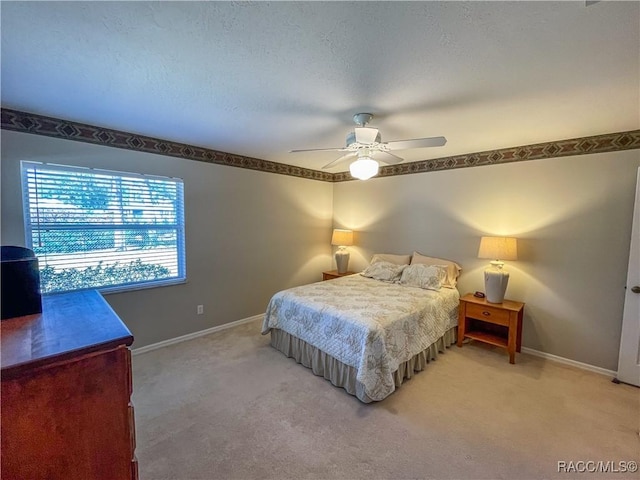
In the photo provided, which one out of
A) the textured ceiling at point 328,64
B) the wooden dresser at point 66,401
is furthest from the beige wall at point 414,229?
the wooden dresser at point 66,401

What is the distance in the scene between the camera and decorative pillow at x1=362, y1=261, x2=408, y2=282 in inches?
150

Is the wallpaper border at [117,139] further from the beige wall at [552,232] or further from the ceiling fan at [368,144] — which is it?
the beige wall at [552,232]

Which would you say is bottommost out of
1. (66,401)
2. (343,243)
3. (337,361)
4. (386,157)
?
(337,361)

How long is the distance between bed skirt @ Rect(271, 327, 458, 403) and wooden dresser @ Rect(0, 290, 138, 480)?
1.71 m

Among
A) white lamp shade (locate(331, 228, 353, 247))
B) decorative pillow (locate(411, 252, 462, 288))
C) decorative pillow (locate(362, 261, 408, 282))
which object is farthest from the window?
decorative pillow (locate(411, 252, 462, 288))

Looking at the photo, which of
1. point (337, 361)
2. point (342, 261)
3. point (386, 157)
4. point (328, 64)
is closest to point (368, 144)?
point (386, 157)

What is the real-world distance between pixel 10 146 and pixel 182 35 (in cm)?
216

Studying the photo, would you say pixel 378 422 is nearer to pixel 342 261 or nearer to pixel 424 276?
pixel 424 276

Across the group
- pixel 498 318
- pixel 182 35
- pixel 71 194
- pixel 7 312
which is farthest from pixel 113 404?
pixel 498 318

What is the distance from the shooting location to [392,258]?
416 cm

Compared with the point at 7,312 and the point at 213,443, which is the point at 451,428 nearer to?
the point at 213,443

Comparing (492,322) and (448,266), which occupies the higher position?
(448,266)

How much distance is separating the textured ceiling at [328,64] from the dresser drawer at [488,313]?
6.08ft

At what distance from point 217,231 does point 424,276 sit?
8.99 ft
